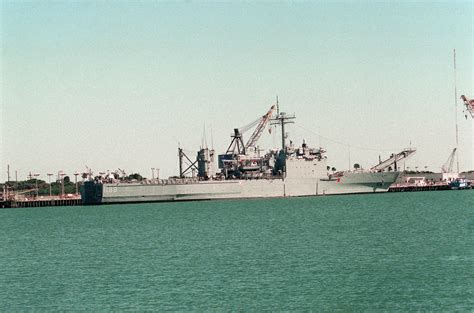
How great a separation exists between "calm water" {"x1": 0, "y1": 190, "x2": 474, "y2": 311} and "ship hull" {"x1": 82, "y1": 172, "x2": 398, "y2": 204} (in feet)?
123

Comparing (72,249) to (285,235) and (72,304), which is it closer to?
(285,235)

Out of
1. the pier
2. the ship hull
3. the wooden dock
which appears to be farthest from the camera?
the wooden dock

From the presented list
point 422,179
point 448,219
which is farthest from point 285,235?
point 422,179

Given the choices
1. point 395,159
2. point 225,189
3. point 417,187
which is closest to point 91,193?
point 225,189

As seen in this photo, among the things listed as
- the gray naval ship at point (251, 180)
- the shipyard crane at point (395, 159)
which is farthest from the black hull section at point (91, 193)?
the shipyard crane at point (395, 159)

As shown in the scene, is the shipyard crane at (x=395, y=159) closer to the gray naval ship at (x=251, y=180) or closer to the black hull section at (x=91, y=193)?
the gray naval ship at (x=251, y=180)

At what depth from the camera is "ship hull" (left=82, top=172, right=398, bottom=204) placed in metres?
89.4

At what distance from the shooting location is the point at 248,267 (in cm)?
2975

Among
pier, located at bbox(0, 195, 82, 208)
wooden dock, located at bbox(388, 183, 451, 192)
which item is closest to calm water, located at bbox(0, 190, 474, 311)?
pier, located at bbox(0, 195, 82, 208)

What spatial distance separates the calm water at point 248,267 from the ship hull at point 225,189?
3744cm

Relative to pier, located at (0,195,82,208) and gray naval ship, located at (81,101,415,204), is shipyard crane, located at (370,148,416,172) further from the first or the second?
pier, located at (0,195,82,208)

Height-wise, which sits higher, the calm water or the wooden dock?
the wooden dock

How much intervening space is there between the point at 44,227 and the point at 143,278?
1257 inches

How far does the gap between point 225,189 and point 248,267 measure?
62.2 meters
